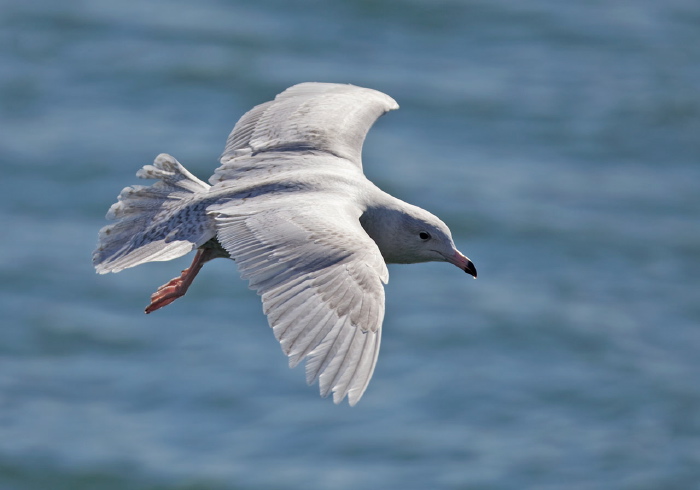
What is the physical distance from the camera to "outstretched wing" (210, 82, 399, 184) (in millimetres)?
8750

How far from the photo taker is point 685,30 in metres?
25.3

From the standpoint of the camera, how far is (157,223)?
314 inches

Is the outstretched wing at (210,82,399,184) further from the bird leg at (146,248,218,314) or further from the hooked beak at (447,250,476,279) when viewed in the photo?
the hooked beak at (447,250,476,279)

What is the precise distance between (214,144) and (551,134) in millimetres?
6245

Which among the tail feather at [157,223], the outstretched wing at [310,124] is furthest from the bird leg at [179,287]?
the outstretched wing at [310,124]

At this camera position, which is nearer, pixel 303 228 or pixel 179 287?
pixel 303 228

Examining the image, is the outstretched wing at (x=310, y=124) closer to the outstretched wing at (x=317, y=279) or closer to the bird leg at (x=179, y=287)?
the bird leg at (x=179, y=287)

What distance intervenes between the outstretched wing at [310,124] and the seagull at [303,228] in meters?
0.01

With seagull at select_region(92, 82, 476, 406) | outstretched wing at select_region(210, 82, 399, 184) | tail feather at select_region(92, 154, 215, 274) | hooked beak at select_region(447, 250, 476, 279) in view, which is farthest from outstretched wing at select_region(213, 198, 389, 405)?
outstretched wing at select_region(210, 82, 399, 184)

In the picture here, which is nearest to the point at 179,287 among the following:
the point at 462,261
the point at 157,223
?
the point at 157,223

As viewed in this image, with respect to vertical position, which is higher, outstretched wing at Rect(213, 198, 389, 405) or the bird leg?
Answer: the bird leg

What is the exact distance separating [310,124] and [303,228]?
1.97 meters

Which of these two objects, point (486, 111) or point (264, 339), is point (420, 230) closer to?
point (264, 339)

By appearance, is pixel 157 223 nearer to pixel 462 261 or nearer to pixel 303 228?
pixel 303 228
